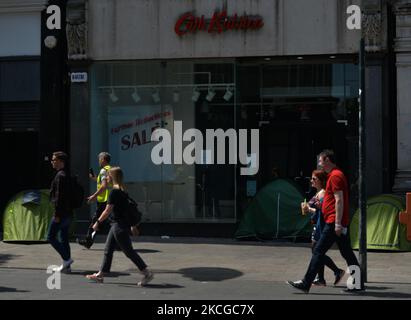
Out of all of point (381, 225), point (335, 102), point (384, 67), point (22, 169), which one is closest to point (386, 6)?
point (384, 67)

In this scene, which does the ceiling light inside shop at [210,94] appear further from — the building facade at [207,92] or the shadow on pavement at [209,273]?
the shadow on pavement at [209,273]

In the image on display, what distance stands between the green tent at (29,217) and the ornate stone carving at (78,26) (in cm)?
363

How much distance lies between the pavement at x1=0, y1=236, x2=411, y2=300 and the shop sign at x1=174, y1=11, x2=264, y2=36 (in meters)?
4.71

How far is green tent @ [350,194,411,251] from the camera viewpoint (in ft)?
43.7

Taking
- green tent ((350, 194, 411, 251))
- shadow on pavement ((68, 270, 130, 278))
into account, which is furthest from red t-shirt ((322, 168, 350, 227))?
green tent ((350, 194, 411, 251))

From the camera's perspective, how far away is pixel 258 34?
15.7 metres

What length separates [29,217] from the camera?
14594 mm

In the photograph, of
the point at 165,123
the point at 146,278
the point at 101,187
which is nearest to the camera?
the point at 146,278

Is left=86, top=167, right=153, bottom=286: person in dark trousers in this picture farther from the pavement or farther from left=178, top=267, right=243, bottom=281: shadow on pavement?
left=178, top=267, right=243, bottom=281: shadow on pavement

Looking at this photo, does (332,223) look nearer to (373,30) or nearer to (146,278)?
(146,278)

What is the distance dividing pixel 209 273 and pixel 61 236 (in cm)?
236

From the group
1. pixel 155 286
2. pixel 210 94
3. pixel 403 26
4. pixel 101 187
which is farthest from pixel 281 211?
pixel 155 286

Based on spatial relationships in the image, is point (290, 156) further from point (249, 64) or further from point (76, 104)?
point (76, 104)

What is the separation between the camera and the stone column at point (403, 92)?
14930 mm
